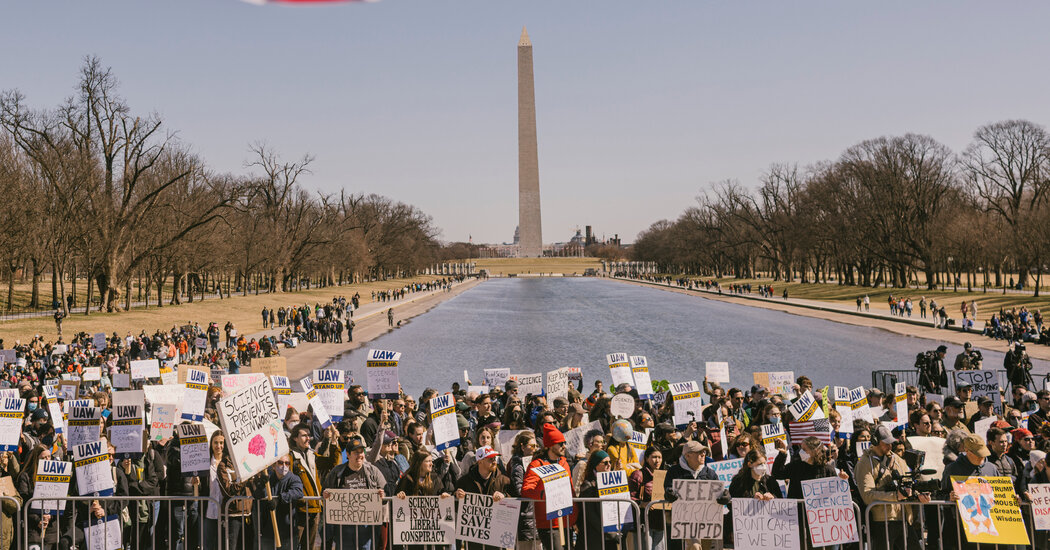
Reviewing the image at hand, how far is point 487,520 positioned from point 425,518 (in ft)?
1.82

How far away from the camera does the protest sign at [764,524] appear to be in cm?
662

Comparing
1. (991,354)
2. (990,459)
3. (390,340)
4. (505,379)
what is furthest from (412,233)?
(990,459)

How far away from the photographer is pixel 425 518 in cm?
713

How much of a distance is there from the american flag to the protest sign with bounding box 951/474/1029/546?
3.14 m

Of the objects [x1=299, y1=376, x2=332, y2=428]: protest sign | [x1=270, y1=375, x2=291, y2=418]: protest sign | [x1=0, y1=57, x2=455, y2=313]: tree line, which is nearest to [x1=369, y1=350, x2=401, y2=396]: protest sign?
[x1=299, y1=376, x2=332, y2=428]: protest sign

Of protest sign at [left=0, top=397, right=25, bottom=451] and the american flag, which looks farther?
protest sign at [left=0, top=397, right=25, bottom=451]

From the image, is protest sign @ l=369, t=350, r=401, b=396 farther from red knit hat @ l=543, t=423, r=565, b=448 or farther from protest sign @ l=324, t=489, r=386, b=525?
protest sign @ l=324, t=489, r=386, b=525

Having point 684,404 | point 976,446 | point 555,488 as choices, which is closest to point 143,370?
point 684,404

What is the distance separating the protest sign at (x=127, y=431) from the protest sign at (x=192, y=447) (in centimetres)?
201

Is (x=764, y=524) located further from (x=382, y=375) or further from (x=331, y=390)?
(x=382, y=375)

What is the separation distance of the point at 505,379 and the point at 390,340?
25688mm

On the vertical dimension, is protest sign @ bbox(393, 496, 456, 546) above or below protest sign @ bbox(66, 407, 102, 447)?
below

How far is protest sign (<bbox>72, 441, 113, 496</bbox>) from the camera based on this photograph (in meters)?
8.05

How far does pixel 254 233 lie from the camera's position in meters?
79.2
